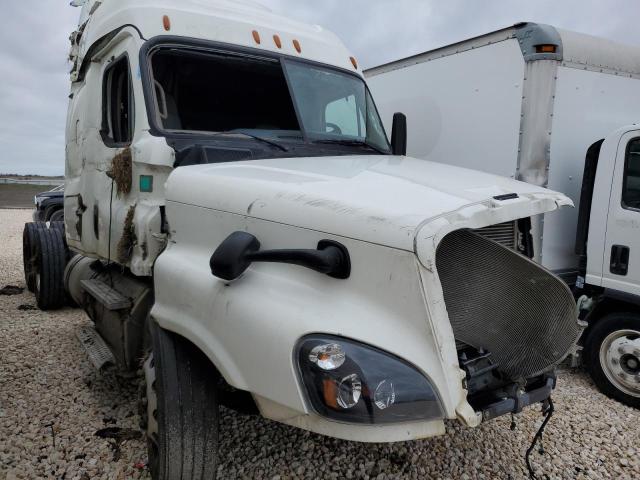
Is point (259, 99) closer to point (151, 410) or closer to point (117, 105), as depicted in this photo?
point (117, 105)

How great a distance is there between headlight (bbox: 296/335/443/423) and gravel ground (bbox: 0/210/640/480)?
1.31 meters

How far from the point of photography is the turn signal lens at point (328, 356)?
1.81 meters

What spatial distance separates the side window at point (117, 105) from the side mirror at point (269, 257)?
5.28ft

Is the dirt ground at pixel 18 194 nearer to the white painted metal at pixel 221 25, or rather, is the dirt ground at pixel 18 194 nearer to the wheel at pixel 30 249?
the wheel at pixel 30 249

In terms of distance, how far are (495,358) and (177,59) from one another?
267cm

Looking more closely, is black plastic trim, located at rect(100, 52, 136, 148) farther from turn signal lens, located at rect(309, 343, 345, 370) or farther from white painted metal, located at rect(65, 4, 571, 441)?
turn signal lens, located at rect(309, 343, 345, 370)

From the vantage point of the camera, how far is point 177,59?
11.0 feet

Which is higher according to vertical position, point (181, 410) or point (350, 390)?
point (350, 390)

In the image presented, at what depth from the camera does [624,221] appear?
4273 mm

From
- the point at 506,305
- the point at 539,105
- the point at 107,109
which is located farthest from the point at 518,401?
the point at 107,109

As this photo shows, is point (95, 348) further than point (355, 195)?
Yes

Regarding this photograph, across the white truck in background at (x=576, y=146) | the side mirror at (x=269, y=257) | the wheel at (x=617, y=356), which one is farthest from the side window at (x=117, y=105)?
the wheel at (x=617, y=356)

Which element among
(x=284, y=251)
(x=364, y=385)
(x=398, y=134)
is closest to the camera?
(x=364, y=385)

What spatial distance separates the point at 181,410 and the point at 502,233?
1.84m
